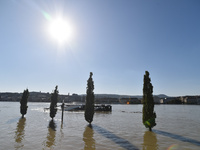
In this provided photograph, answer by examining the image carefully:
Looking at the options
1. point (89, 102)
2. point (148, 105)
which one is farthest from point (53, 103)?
point (148, 105)

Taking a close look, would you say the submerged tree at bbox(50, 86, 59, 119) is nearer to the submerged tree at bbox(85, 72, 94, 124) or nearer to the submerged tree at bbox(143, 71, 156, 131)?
the submerged tree at bbox(85, 72, 94, 124)

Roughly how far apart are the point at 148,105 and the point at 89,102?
32.2 feet

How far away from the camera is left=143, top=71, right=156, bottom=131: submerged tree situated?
61.0ft

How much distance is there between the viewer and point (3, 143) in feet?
39.8

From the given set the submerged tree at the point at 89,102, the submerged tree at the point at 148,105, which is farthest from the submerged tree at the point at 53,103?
the submerged tree at the point at 148,105

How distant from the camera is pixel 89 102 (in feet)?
79.0

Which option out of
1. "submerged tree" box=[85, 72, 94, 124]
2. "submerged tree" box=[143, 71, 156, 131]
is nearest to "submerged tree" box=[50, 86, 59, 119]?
"submerged tree" box=[85, 72, 94, 124]

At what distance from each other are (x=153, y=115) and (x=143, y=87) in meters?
3.99

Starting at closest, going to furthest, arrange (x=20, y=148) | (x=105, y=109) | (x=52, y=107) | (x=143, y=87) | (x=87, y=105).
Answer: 1. (x=20, y=148)
2. (x=143, y=87)
3. (x=87, y=105)
4. (x=52, y=107)
5. (x=105, y=109)

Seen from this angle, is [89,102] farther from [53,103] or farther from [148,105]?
[53,103]

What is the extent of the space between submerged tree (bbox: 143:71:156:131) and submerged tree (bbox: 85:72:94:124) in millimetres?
8862

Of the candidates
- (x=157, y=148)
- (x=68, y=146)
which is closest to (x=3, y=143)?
(x=68, y=146)

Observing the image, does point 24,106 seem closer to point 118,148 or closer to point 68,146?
point 68,146

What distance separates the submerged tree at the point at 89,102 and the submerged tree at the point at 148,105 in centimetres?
886
